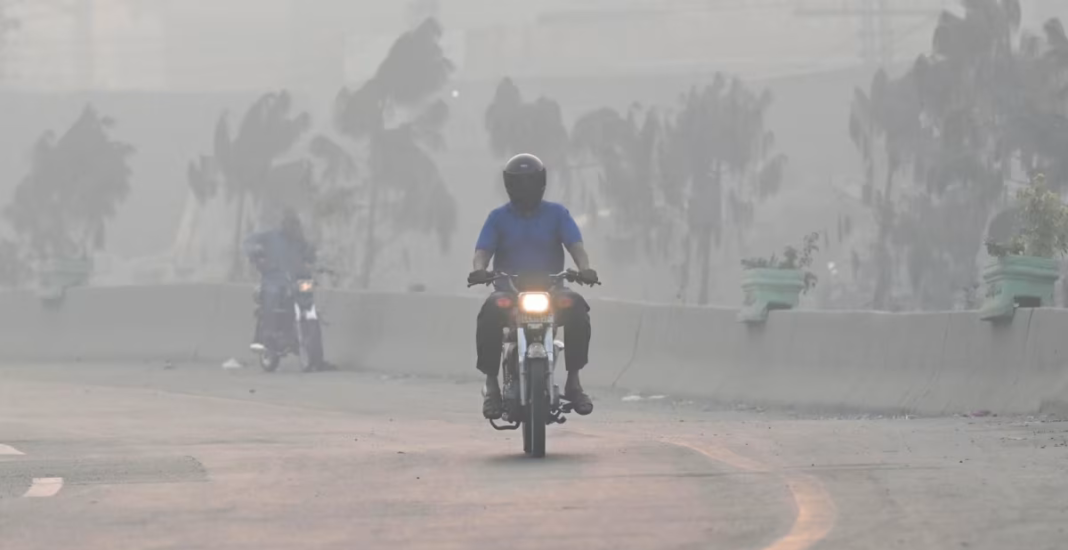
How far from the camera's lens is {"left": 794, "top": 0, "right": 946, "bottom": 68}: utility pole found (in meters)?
92.9

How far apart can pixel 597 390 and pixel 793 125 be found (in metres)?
74.7

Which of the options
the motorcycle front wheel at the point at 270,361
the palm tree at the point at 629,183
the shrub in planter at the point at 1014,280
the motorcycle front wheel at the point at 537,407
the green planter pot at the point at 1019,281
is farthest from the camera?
the palm tree at the point at 629,183

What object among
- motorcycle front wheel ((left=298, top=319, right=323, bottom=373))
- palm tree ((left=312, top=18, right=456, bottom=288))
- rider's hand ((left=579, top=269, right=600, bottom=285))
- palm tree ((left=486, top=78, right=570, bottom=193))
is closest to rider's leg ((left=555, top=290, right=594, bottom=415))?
rider's hand ((left=579, top=269, right=600, bottom=285))

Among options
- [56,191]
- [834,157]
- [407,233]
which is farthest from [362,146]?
[834,157]

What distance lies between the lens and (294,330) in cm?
2650

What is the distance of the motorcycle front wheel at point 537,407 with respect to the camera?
1084cm

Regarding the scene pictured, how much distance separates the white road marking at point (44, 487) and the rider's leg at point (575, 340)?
305 centimetres

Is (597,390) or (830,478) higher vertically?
(830,478)

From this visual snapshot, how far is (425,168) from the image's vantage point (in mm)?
72375

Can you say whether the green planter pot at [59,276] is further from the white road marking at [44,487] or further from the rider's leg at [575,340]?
the white road marking at [44,487]

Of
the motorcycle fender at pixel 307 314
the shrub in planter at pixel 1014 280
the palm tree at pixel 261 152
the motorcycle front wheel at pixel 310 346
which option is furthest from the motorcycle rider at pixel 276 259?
the palm tree at pixel 261 152

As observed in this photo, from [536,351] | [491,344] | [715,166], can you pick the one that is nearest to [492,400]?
[491,344]

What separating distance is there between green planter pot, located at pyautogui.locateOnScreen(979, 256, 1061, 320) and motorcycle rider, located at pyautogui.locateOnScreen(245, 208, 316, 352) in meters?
12.8

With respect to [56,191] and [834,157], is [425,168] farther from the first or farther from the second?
[834,157]
